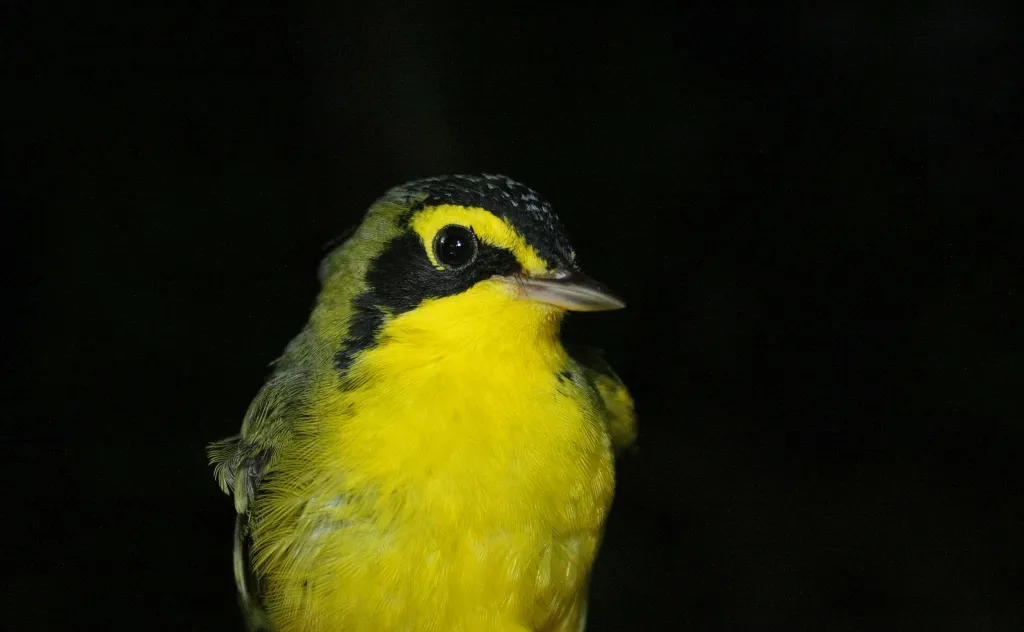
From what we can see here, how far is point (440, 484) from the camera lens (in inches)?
47.4

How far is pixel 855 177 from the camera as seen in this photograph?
2.54 m

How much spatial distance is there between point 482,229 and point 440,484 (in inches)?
14.3

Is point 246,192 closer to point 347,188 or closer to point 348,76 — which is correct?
point 347,188

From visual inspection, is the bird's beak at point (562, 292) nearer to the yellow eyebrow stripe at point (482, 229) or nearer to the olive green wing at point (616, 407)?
the yellow eyebrow stripe at point (482, 229)

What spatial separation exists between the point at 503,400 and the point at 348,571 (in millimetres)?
327

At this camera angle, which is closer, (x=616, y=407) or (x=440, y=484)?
(x=440, y=484)

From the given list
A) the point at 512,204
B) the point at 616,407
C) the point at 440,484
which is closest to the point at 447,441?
the point at 440,484

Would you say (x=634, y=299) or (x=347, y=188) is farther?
(x=634, y=299)

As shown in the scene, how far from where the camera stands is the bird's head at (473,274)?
1227mm

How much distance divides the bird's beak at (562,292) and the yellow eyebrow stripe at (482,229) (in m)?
0.02

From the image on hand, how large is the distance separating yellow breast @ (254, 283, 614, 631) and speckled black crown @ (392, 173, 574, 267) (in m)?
0.10

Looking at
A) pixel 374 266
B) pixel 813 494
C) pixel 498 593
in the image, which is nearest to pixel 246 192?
pixel 374 266

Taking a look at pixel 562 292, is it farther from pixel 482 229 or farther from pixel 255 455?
pixel 255 455

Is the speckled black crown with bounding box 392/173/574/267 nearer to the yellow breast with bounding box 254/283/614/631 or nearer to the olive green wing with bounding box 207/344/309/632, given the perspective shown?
the yellow breast with bounding box 254/283/614/631
